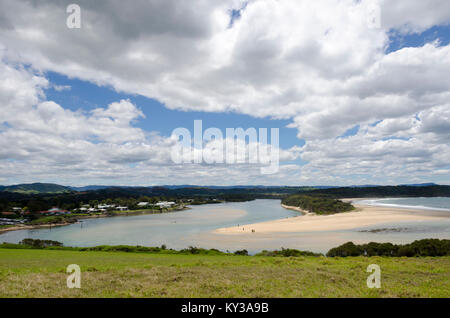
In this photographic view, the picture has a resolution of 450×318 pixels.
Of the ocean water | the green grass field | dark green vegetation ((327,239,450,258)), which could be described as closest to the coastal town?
the green grass field

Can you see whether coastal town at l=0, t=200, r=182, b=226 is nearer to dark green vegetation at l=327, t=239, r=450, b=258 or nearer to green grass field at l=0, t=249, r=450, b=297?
green grass field at l=0, t=249, r=450, b=297

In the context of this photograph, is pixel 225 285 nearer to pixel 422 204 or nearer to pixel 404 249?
pixel 404 249

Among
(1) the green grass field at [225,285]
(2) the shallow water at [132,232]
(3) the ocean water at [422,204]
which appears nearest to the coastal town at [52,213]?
(2) the shallow water at [132,232]

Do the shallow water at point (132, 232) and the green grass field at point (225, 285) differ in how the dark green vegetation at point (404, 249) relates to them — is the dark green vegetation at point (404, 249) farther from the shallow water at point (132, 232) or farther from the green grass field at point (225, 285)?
the shallow water at point (132, 232)

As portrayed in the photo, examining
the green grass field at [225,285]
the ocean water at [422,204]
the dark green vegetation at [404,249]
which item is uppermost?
the green grass field at [225,285]
